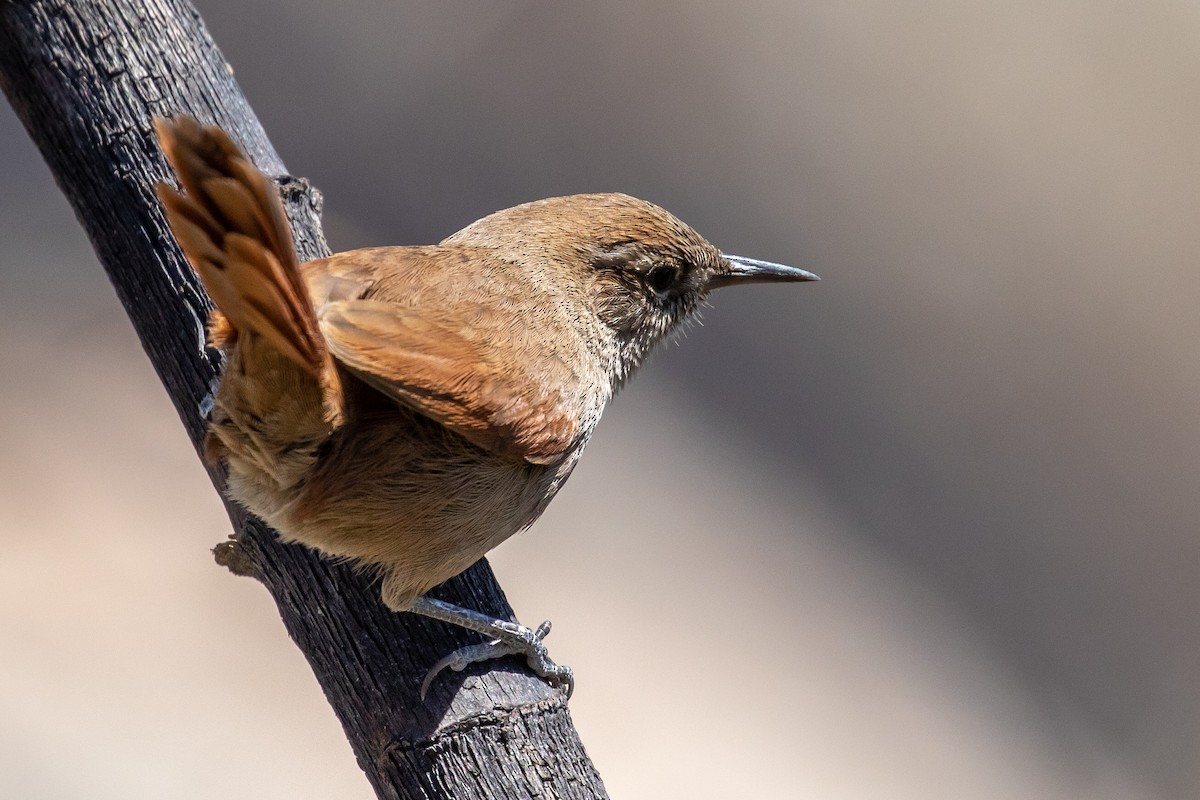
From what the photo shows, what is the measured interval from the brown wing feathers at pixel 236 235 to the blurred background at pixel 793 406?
9.97ft

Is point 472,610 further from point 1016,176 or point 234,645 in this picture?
point 1016,176

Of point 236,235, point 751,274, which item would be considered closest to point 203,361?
point 236,235

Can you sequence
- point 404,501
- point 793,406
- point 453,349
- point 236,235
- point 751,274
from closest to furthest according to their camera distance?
point 236,235
point 453,349
point 404,501
point 751,274
point 793,406

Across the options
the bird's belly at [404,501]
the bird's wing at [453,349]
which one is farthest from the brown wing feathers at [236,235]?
the bird's belly at [404,501]

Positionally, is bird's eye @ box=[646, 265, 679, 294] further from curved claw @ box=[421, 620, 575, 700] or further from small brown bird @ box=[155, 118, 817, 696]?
curved claw @ box=[421, 620, 575, 700]

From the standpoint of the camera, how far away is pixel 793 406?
19.7ft

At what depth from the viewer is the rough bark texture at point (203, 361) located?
8.02 feet

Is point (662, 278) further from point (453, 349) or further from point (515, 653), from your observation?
point (515, 653)

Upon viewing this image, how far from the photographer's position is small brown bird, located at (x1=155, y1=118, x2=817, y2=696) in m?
2.06

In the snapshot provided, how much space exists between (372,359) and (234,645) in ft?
10.6

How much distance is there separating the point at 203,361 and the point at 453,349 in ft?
1.96

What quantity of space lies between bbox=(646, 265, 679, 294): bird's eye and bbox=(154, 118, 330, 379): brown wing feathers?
3.51 feet

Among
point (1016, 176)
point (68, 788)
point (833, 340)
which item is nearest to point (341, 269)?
point (68, 788)

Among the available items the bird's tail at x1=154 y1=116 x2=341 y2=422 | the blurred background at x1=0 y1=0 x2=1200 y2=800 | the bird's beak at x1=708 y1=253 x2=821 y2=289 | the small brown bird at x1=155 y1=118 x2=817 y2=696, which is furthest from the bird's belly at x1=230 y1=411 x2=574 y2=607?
the blurred background at x1=0 y1=0 x2=1200 y2=800
